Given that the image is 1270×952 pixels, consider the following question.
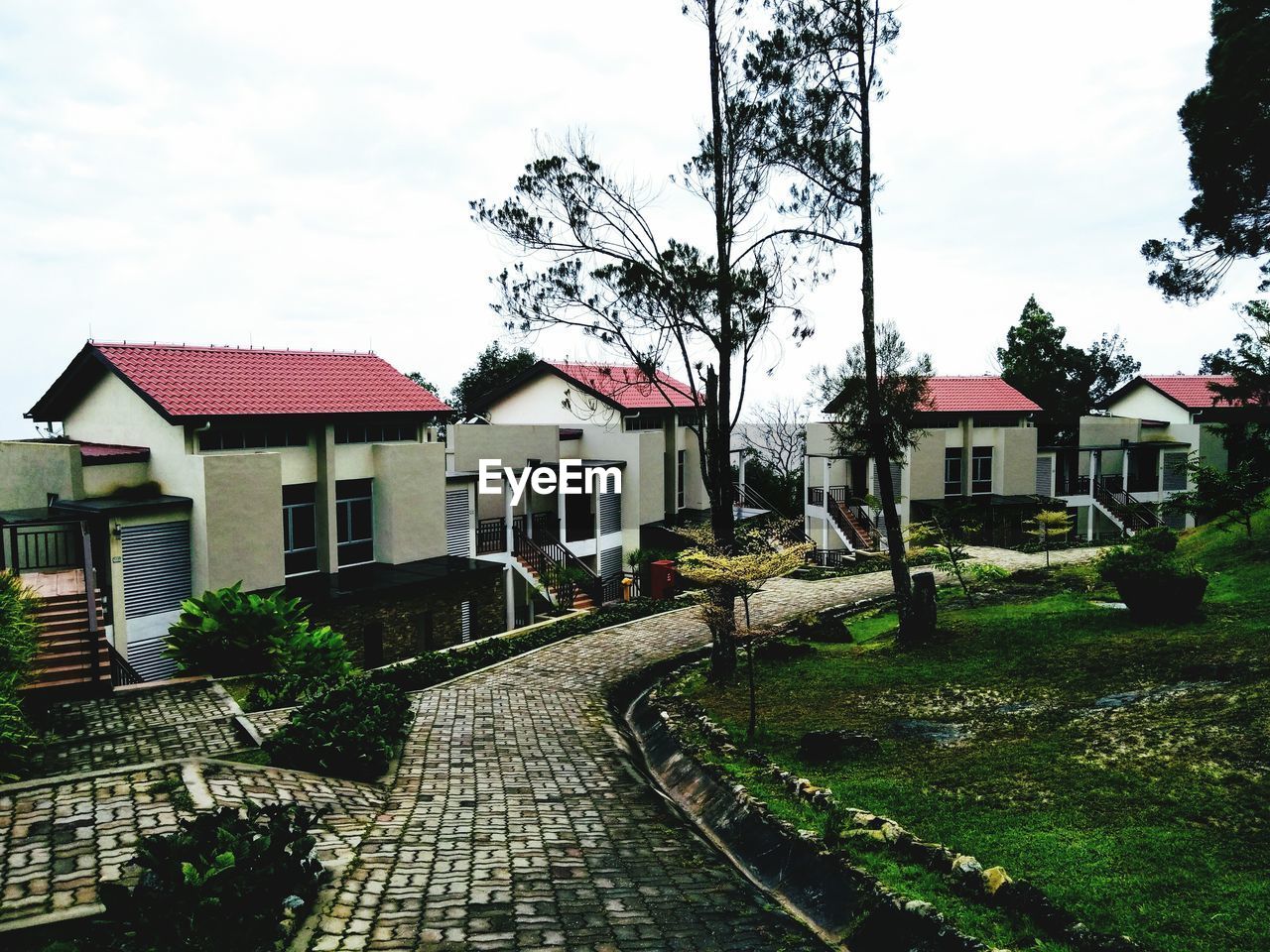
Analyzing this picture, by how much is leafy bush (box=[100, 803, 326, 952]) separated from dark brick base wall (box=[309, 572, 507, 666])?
1317 cm

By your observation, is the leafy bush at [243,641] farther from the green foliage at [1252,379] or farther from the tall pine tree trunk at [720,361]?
the green foliage at [1252,379]

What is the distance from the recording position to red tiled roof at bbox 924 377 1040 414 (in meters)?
37.0

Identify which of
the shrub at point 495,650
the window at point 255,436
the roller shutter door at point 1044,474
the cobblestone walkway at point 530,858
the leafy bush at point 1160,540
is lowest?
the shrub at point 495,650

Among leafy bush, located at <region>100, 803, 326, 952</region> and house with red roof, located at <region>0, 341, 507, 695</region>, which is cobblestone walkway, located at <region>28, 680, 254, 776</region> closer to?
house with red roof, located at <region>0, 341, 507, 695</region>

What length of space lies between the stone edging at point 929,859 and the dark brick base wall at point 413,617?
11219mm

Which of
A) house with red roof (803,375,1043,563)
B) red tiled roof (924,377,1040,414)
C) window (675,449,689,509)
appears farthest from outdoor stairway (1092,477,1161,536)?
window (675,449,689,509)

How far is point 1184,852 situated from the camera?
7160mm

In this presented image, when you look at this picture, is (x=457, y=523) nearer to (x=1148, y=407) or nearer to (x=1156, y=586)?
(x=1156, y=586)

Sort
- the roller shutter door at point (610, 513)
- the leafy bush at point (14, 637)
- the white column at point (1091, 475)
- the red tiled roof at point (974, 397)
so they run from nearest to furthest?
the leafy bush at point (14, 637)
the roller shutter door at point (610, 513)
the red tiled roof at point (974, 397)
the white column at point (1091, 475)

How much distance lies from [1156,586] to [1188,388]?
31010mm

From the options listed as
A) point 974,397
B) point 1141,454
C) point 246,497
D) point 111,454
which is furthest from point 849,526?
point 111,454

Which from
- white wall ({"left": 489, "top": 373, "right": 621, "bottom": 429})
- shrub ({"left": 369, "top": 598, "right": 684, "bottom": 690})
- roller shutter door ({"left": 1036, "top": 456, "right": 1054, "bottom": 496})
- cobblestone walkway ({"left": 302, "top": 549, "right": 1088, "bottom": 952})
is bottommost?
shrub ({"left": 369, "top": 598, "right": 684, "bottom": 690})

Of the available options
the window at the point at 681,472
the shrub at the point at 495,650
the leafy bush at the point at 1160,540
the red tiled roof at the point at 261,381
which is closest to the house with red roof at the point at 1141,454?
the leafy bush at the point at 1160,540

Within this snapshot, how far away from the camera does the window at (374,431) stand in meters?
22.5
